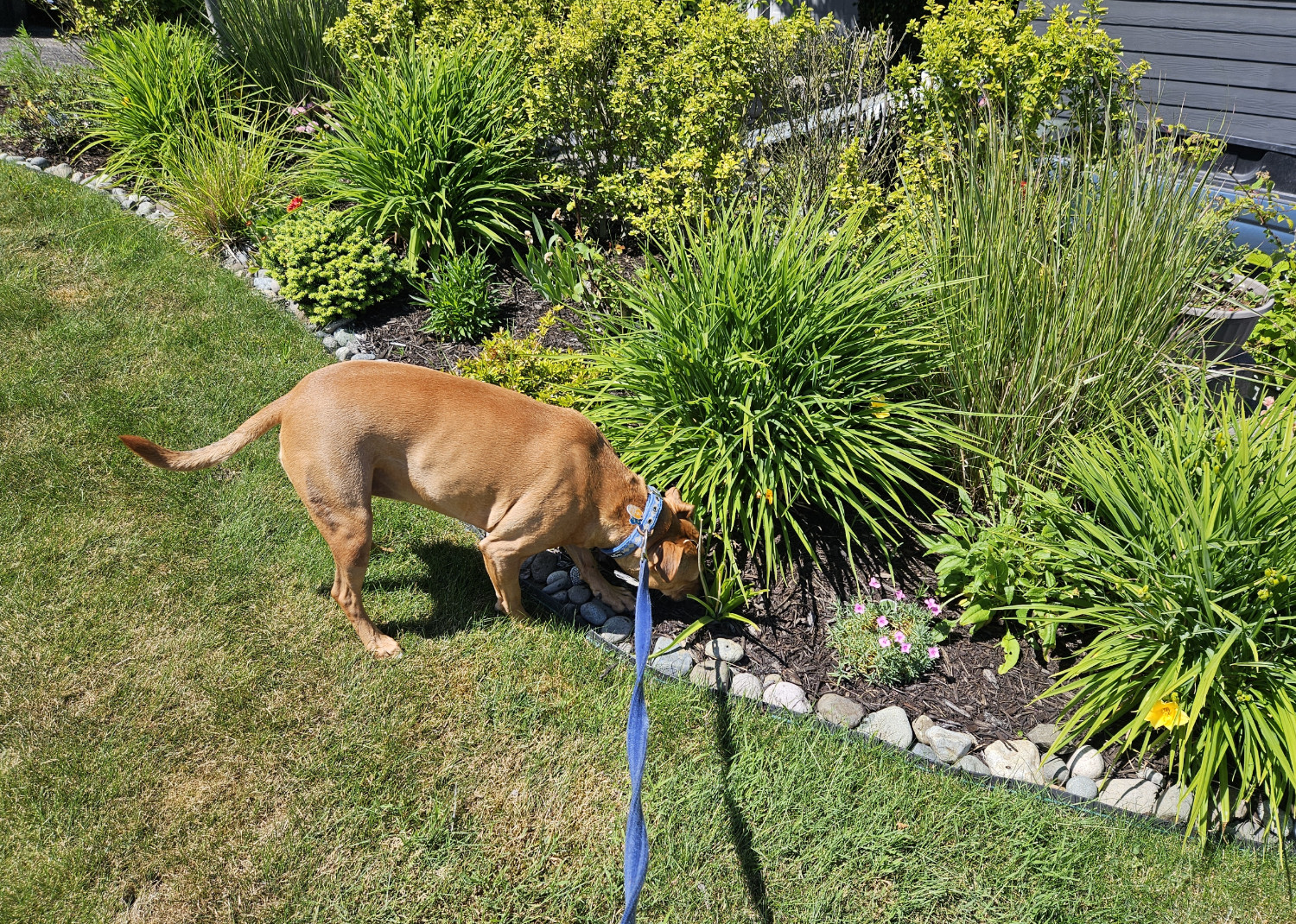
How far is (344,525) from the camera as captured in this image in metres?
3.48

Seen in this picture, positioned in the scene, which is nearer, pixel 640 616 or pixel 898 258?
pixel 640 616

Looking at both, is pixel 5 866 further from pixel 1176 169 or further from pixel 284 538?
pixel 1176 169

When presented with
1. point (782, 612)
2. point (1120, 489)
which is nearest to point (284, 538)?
point (782, 612)

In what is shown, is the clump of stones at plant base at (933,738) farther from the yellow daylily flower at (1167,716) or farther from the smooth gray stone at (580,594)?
the yellow daylily flower at (1167,716)

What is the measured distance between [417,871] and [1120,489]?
316cm

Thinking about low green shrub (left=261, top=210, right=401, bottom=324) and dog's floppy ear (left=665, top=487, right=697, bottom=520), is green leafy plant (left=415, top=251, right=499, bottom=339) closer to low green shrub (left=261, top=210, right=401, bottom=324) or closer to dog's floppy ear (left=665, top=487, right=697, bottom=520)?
low green shrub (left=261, top=210, right=401, bottom=324)

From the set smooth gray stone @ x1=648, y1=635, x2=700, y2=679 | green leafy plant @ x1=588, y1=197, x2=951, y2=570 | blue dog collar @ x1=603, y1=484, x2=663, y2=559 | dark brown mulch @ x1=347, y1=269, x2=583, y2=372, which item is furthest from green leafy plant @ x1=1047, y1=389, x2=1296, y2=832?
dark brown mulch @ x1=347, y1=269, x2=583, y2=372

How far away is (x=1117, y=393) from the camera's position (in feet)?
13.3

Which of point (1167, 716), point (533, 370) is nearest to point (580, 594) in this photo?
point (533, 370)

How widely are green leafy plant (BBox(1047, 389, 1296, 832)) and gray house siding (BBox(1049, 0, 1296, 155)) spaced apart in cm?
603

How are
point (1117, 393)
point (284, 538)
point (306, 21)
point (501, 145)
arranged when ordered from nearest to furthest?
1. point (1117, 393)
2. point (284, 538)
3. point (501, 145)
4. point (306, 21)

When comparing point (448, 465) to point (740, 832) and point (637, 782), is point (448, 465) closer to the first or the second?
point (637, 782)

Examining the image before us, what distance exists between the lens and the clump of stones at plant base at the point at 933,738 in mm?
3369

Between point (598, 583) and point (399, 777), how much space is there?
1.26 m
